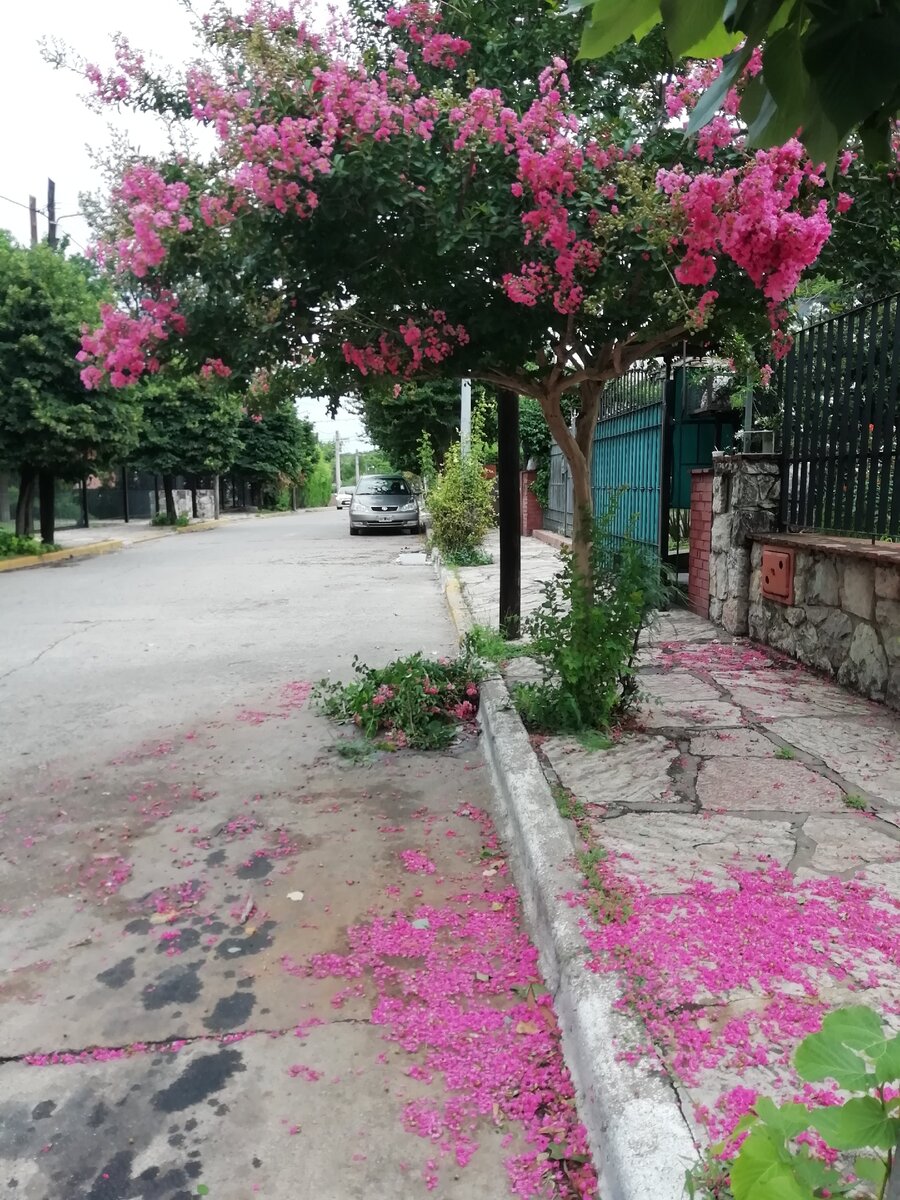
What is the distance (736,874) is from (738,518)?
4601mm

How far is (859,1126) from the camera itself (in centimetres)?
119

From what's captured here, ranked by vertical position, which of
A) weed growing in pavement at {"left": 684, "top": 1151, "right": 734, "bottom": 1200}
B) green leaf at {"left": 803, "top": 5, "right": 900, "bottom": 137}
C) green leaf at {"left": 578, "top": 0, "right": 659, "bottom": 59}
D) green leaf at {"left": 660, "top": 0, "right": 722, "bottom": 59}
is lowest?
weed growing in pavement at {"left": 684, "top": 1151, "right": 734, "bottom": 1200}

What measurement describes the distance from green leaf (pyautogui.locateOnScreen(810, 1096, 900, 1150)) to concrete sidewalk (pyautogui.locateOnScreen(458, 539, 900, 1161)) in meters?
0.59

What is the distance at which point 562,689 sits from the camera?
193 inches

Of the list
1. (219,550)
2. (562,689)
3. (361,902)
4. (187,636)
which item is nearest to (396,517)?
(219,550)

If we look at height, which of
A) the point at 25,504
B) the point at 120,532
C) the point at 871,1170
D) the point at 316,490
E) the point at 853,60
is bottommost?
the point at 871,1170

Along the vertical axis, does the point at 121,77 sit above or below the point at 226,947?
above

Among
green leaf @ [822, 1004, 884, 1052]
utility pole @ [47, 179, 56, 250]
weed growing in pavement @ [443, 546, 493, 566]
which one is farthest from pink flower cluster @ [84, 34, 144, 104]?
utility pole @ [47, 179, 56, 250]

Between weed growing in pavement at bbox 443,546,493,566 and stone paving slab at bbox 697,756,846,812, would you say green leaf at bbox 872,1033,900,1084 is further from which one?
weed growing in pavement at bbox 443,546,493,566

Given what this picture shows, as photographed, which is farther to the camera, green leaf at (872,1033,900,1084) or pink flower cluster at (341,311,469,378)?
pink flower cluster at (341,311,469,378)

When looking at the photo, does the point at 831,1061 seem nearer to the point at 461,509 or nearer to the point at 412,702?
the point at 412,702

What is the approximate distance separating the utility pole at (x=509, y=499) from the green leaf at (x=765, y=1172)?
6031 mm

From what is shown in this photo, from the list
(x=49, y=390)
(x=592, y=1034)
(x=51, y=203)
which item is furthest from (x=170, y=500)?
(x=592, y=1034)

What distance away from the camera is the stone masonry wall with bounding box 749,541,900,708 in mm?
5129
